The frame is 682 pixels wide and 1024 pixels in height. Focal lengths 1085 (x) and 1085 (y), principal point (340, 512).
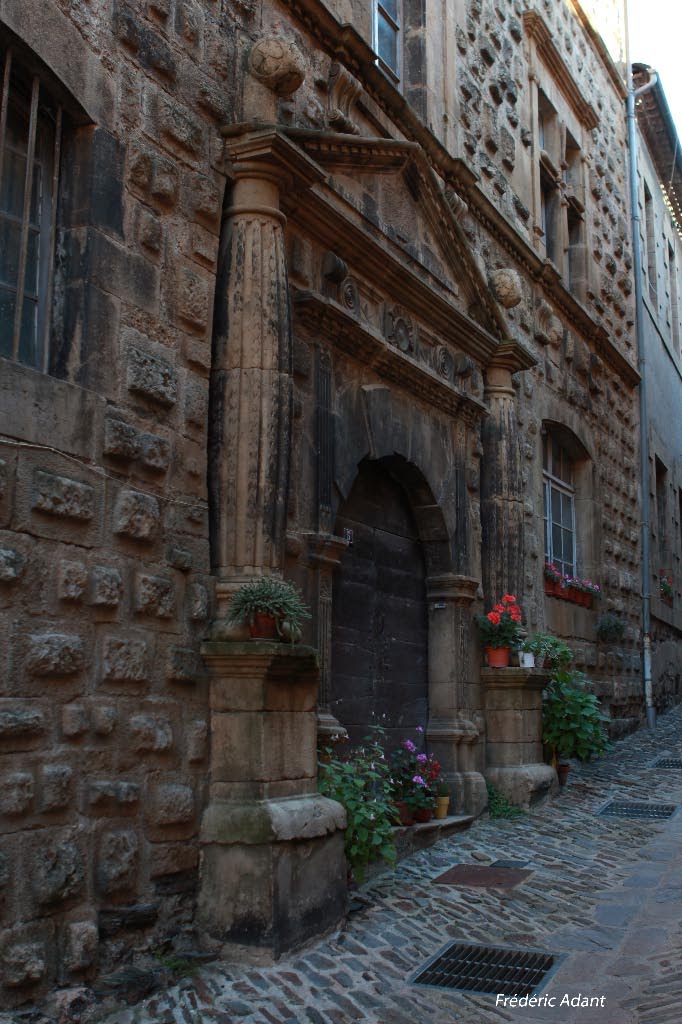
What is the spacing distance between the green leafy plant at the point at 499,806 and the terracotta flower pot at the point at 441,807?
67cm

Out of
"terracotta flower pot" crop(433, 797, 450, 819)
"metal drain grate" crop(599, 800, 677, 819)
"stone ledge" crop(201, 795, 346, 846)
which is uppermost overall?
"stone ledge" crop(201, 795, 346, 846)

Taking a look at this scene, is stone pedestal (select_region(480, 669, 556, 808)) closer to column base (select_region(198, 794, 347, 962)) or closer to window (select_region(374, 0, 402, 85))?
column base (select_region(198, 794, 347, 962))

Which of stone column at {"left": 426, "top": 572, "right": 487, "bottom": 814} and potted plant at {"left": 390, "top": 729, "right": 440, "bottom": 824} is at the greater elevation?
stone column at {"left": 426, "top": 572, "right": 487, "bottom": 814}

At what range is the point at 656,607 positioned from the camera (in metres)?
14.9

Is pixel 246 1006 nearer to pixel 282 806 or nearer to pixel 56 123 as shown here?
pixel 282 806

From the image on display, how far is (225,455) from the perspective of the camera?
5219 mm

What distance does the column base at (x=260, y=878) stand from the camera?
15.2 ft

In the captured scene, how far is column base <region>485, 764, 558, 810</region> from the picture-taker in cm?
819

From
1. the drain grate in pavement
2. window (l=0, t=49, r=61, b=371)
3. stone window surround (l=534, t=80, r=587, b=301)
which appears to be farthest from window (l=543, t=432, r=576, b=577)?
window (l=0, t=49, r=61, b=371)

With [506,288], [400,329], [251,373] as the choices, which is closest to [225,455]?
[251,373]

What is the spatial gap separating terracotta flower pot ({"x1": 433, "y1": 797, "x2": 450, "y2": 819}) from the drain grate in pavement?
0.89 meters

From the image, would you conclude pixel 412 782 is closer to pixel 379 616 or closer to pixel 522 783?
pixel 379 616

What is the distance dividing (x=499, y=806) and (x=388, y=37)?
595 centimetres

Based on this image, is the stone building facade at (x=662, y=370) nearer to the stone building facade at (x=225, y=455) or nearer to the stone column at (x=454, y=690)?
the stone column at (x=454, y=690)
